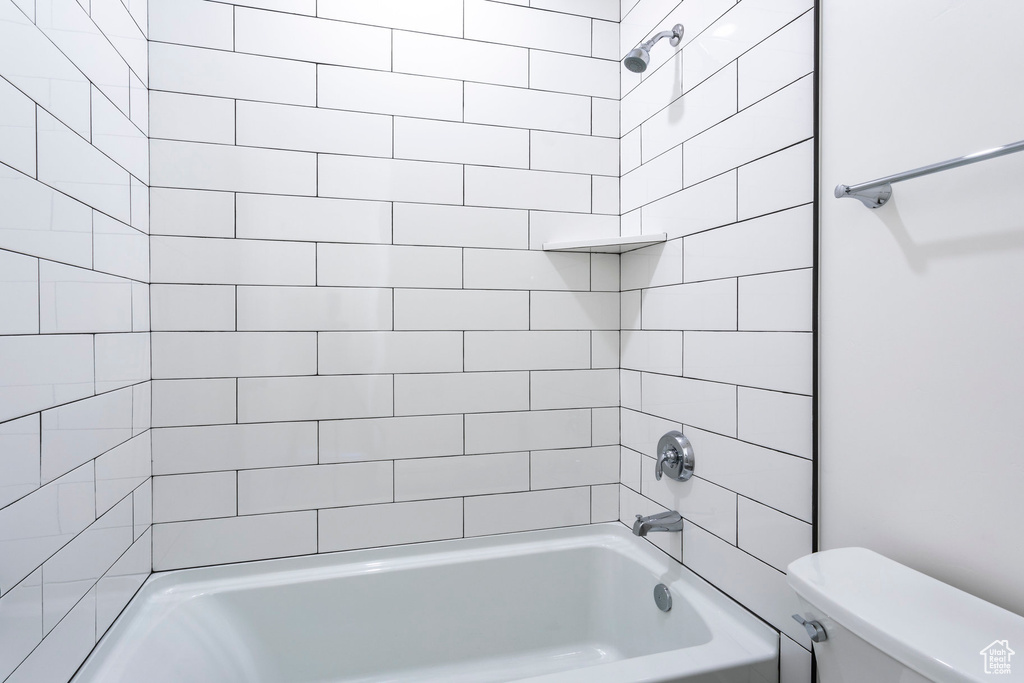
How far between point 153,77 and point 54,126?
0.58m

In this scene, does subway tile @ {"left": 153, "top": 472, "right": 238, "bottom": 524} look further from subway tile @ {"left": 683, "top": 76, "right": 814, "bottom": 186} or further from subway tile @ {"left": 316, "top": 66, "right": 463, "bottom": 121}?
subway tile @ {"left": 683, "top": 76, "right": 814, "bottom": 186}

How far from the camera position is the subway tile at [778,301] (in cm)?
106

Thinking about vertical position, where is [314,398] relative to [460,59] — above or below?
below

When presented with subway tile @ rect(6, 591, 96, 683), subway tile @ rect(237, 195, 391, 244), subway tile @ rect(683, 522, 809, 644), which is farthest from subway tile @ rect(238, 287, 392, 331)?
subway tile @ rect(683, 522, 809, 644)

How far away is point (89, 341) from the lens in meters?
1.07

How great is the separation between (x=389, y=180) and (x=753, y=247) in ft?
3.29

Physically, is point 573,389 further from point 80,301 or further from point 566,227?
point 80,301

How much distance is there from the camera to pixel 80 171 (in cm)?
104

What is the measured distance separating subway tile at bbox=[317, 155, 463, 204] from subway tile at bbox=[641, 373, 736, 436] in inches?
32.1

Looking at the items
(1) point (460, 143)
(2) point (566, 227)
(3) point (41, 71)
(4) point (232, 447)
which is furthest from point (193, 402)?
(2) point (566, 227)

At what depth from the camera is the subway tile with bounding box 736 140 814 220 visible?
1.06m

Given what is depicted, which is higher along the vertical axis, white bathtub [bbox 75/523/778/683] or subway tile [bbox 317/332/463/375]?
subway tile [bbox 317/332/463/375]

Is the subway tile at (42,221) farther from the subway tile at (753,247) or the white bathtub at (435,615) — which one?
the subway tile at (753,247)

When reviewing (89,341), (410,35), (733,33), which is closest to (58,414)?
(89,341)
